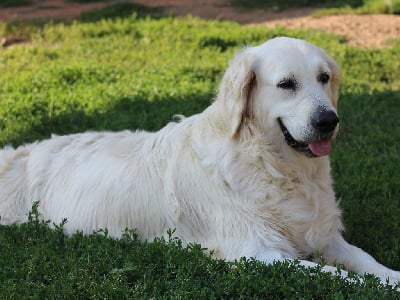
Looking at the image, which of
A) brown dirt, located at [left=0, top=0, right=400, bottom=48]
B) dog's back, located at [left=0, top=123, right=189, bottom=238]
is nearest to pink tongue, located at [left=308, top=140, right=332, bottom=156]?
dog's back, located at [left=0, top=123, right=189, bottom=238]

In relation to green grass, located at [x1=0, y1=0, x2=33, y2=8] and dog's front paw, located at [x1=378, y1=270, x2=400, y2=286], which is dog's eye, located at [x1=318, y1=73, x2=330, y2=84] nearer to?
dog's front paw, located at [x1=378, y1=270, x2=400, y2=286]

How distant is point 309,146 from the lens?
420 cm

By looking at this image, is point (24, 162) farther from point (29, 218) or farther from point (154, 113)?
point (154, 113)

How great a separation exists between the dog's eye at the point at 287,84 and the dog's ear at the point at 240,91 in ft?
0.67

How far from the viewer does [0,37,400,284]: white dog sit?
421 centimetres

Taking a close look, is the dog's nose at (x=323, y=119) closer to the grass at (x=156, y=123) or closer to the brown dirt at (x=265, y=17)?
the grass at (x=156, y=123)

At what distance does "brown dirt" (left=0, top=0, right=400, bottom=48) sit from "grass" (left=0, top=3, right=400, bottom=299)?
0.68 metres

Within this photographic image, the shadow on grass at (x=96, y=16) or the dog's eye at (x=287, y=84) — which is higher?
the dog's eye at (x=287, y=84)

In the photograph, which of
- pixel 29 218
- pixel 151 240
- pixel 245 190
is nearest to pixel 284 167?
pixel 245 190

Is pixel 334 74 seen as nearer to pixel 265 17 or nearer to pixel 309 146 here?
pixel 309 146

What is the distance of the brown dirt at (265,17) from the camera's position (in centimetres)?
1093

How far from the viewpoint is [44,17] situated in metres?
12.5

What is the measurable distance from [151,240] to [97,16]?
8.13m

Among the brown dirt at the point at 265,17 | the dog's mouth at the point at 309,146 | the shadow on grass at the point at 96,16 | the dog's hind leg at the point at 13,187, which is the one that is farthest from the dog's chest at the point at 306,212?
the shadow on grass at the point at 96,16
